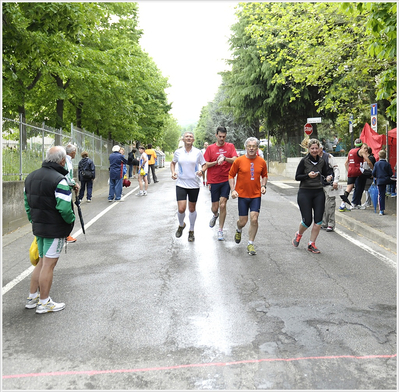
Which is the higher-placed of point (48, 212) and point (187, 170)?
point (187, 170)

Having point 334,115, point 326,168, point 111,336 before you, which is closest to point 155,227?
point 326,168

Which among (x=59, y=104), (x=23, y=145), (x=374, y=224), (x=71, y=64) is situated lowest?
(x=374, y=224)

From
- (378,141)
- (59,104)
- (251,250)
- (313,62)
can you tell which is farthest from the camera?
(59,104)

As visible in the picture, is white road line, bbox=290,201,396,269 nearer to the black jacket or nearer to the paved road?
the paved road

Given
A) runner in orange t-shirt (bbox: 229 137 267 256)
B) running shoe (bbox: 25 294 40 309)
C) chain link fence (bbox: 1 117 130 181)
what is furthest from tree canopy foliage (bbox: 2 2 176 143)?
running shoe (bbox: 25 294 40 309)

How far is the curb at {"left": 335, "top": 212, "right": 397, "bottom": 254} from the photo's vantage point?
897cm

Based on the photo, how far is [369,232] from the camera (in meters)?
10.1

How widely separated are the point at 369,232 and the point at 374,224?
1.04 meters

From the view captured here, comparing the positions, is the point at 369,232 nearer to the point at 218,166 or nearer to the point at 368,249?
the point at 368,249

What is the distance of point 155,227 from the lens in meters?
11.1

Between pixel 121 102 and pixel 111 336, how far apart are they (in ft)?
69.3

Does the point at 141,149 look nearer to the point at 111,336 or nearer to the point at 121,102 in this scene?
the point at 121,102

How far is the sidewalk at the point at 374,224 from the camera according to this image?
9.34 meters

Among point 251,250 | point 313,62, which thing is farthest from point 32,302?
point 313,62
